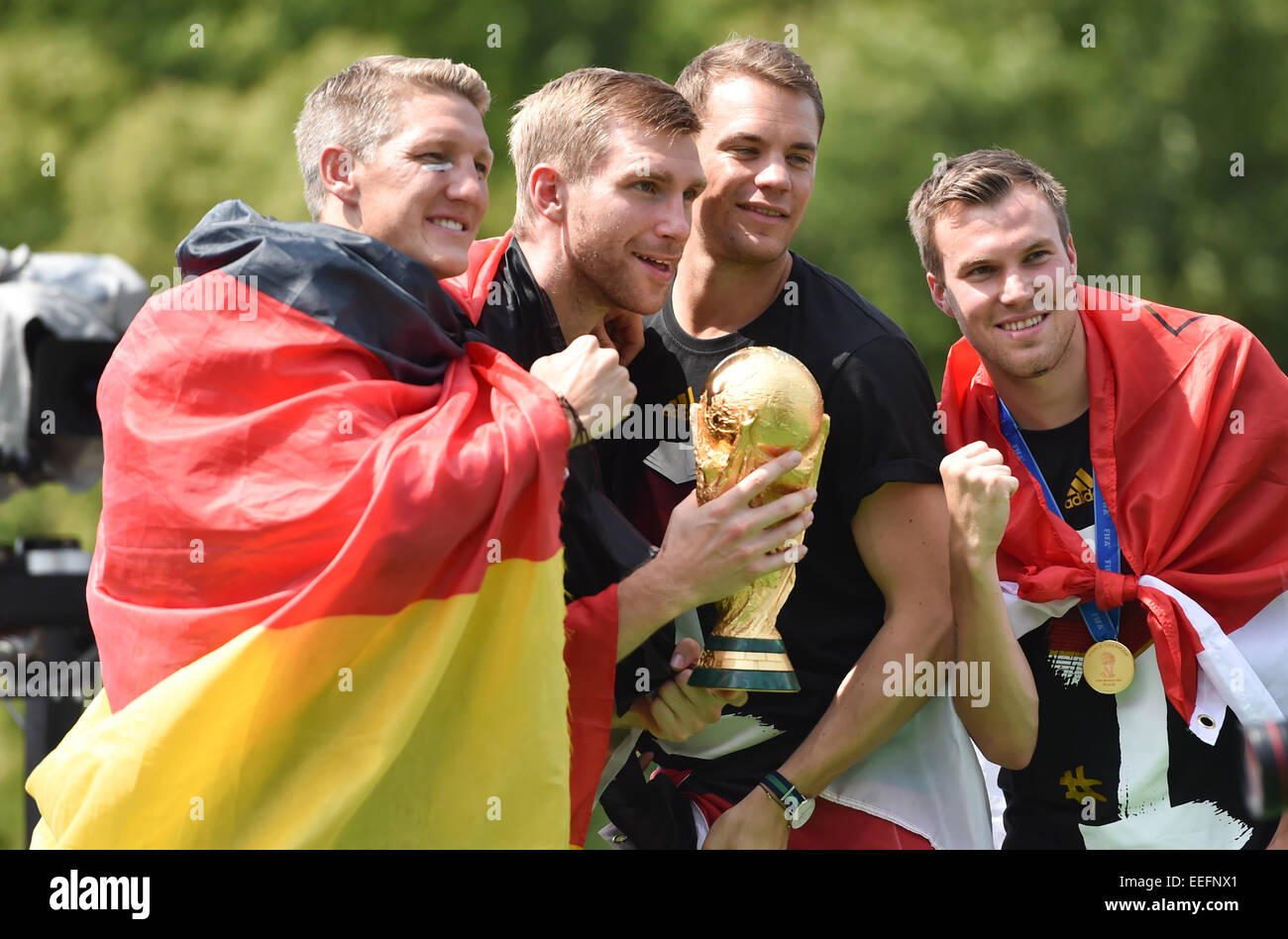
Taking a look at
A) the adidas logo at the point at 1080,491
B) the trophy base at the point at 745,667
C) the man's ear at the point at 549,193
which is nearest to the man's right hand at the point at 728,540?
the trophy base at the point at 745,667

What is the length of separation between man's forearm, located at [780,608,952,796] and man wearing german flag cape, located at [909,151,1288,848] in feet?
0.30

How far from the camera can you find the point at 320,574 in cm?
253

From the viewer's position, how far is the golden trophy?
2795 millimetres

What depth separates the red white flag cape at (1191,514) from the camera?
327 cm

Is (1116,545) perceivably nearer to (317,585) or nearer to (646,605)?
(646,605)

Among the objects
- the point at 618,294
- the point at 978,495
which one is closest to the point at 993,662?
the point at 978,495

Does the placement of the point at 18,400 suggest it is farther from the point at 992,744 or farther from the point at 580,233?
the point at 992,744

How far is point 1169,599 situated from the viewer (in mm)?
3252

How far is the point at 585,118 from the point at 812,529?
3.30 feet

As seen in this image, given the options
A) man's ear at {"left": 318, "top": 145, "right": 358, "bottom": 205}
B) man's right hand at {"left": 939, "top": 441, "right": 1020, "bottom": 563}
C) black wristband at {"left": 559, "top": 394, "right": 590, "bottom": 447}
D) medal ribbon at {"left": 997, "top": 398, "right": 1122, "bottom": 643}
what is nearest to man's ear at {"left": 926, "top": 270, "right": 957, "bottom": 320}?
medal ribbon at {"left": 997, "top": 398, "right": 1122, "bottom": 643}

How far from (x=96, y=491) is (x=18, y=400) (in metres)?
3.88

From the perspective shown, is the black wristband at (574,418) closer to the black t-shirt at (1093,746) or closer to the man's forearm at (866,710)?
the man's forearm at (866,710)

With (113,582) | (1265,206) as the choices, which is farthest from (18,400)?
(1265,206)

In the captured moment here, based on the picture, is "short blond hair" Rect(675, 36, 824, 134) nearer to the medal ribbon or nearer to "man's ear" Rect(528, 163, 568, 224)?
A: "man's ear" Rect(528, 163, 568, 224)
